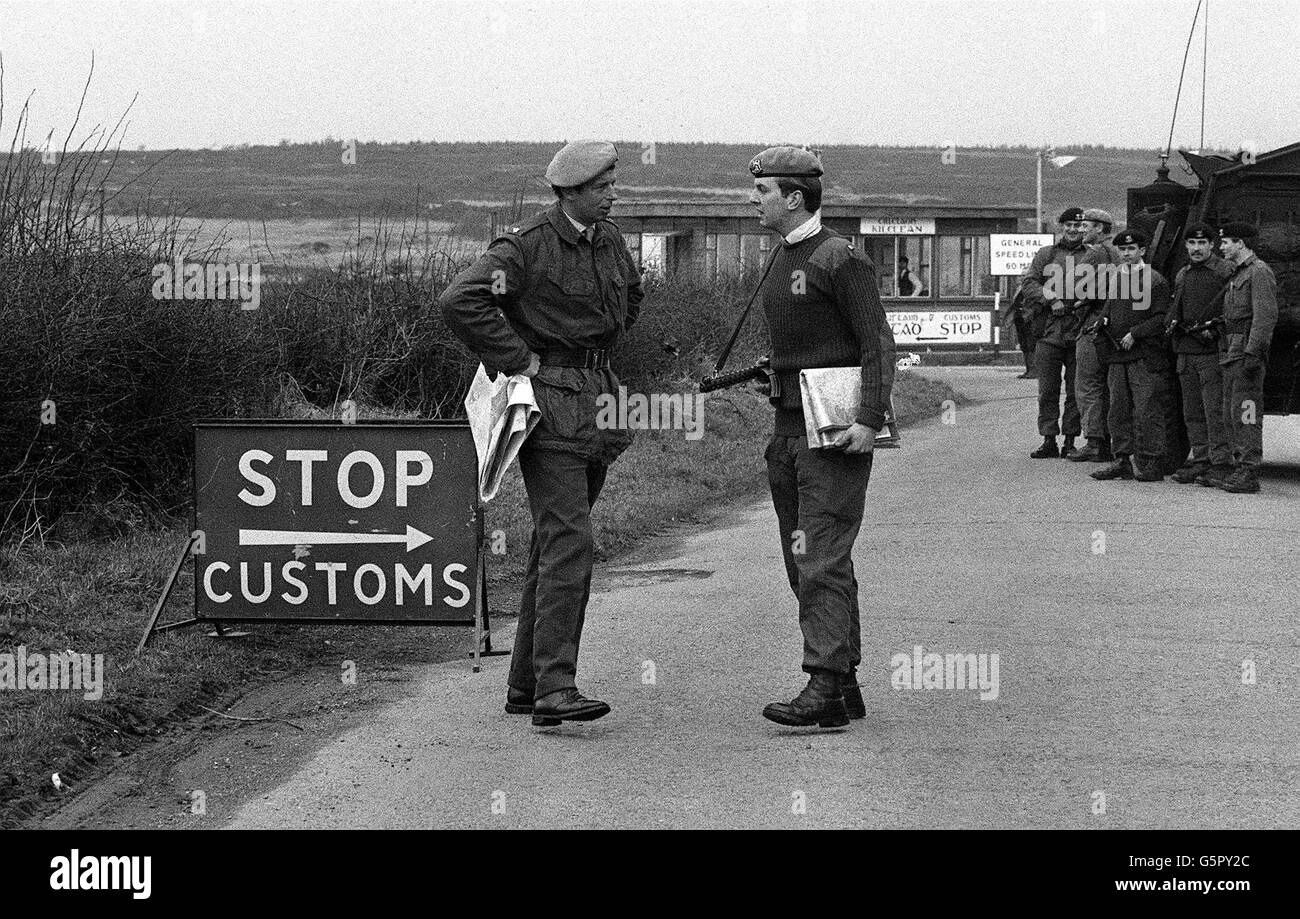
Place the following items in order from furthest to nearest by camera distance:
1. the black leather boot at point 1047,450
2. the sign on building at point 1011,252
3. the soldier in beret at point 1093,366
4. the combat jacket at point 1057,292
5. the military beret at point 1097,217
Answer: the sign on building at point 1011,252
the black leather boot at point 1047,450
the combat jacket at point 1057,292
the military beret at point 1097,217
the soldier in beret at point 1093,366

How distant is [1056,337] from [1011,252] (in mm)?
24315

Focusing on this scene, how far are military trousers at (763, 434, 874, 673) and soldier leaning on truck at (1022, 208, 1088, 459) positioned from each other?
10721 millimetres

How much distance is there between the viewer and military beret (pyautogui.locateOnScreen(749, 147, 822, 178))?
22.4 ft

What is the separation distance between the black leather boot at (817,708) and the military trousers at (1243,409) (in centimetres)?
856

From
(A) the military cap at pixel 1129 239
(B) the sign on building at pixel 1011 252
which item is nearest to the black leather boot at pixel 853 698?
(A) the military cap at pixel 1129 239

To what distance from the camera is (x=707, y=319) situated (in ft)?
80.0

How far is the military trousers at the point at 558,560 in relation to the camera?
22.6ft

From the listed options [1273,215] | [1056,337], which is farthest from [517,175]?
[1273,215]

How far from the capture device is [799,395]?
22.6ft

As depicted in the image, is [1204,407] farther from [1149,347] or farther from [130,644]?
[130,644]

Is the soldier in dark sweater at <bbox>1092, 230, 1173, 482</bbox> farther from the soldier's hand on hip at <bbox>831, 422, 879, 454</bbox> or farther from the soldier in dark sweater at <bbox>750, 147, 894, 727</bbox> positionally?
the soldier's hand on hip at <bbox>831, 422, 879, 454</bbox>

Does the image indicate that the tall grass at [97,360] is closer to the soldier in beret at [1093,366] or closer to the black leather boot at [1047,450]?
the soldier in beret at [1093,366]

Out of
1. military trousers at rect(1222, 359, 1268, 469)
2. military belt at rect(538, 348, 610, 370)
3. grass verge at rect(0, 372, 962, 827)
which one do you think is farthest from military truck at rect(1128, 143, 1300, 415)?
military belt at rect(538, 348, 610, 370)
